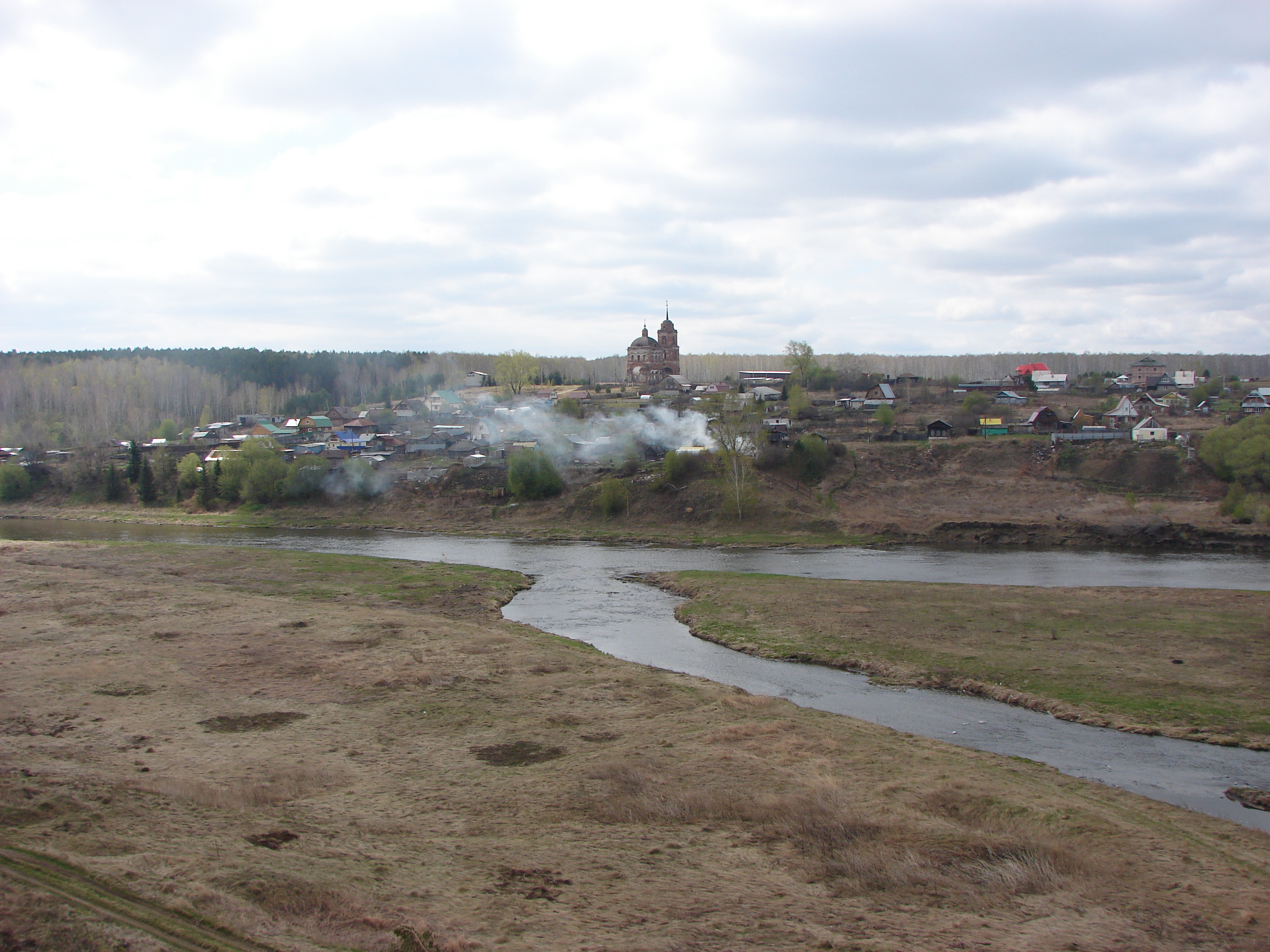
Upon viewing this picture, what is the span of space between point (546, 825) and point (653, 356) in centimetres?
10541

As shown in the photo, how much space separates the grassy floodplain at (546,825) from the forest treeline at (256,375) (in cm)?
10005

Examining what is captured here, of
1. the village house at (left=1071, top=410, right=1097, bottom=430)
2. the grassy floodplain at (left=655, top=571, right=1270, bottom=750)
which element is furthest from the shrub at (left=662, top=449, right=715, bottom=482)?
the village house at (left=1071, top=410, right=1097, bottom=430)

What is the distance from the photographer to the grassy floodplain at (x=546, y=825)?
361 inches

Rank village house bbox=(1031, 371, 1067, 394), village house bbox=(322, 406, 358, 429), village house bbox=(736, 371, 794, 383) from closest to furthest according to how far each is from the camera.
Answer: village house bbox=(322, 406, 358, 429)
village house bbox=(1031, 371, 1067, 394)
village house bbox=(736, 371, 794, 383)

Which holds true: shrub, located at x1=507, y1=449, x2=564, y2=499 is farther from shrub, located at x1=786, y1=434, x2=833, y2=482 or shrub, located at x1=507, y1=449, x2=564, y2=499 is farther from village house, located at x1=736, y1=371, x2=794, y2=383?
village house, located at x1=736, y1=371, x2=794, y2=383

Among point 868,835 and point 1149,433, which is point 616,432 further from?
point 868,835

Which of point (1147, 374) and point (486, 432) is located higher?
point (1147, 374)

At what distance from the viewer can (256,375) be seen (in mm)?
145500

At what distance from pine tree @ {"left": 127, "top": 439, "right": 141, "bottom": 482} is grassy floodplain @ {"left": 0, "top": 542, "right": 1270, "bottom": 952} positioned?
6023 centimetres

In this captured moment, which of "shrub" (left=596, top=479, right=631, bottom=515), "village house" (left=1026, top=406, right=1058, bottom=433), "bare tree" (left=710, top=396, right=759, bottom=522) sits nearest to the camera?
"bare tree" (left=710, top=396, right=759, bottom=522)

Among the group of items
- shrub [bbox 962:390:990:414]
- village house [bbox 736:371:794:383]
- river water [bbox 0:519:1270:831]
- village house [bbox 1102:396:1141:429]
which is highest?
village house [bbox 736:371:794:383]

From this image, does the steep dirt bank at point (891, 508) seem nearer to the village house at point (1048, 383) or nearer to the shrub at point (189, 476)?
the shrub at point (189, 476)

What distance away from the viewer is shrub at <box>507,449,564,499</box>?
6141 centimetres

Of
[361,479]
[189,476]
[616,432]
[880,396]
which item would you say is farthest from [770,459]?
[189,476]
